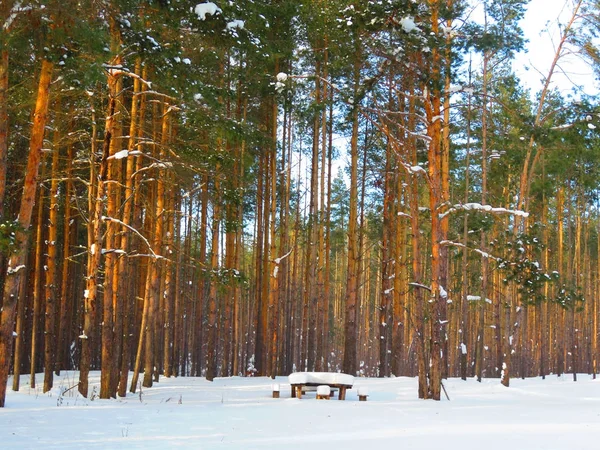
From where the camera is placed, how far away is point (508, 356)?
20781mm

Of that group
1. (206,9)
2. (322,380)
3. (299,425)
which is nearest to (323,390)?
(322,380)

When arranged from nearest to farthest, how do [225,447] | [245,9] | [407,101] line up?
[225,447] → [245,9] → [407,101]

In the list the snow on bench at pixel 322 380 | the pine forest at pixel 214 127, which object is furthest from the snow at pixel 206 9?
the snow on bench at pixel 322 380

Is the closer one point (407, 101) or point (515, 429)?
point (515, 429)

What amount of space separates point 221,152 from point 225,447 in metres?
8.16

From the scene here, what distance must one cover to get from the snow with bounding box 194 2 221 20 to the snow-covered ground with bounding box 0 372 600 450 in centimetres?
576

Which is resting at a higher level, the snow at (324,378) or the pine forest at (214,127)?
the pine forest at (214,127)

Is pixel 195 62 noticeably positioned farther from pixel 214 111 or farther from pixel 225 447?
pixel 225 447

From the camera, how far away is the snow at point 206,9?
895 cm

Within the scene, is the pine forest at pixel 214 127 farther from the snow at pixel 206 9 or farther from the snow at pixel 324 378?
the snow at pixel 324 378

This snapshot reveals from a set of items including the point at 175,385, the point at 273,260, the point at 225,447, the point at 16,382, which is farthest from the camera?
the point at 273,260

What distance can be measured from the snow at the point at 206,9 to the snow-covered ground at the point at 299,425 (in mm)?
5764

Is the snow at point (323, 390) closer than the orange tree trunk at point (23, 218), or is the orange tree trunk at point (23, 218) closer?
the orange tree trunk at point (23, 218)

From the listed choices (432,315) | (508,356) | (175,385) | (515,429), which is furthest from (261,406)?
(508,356)
